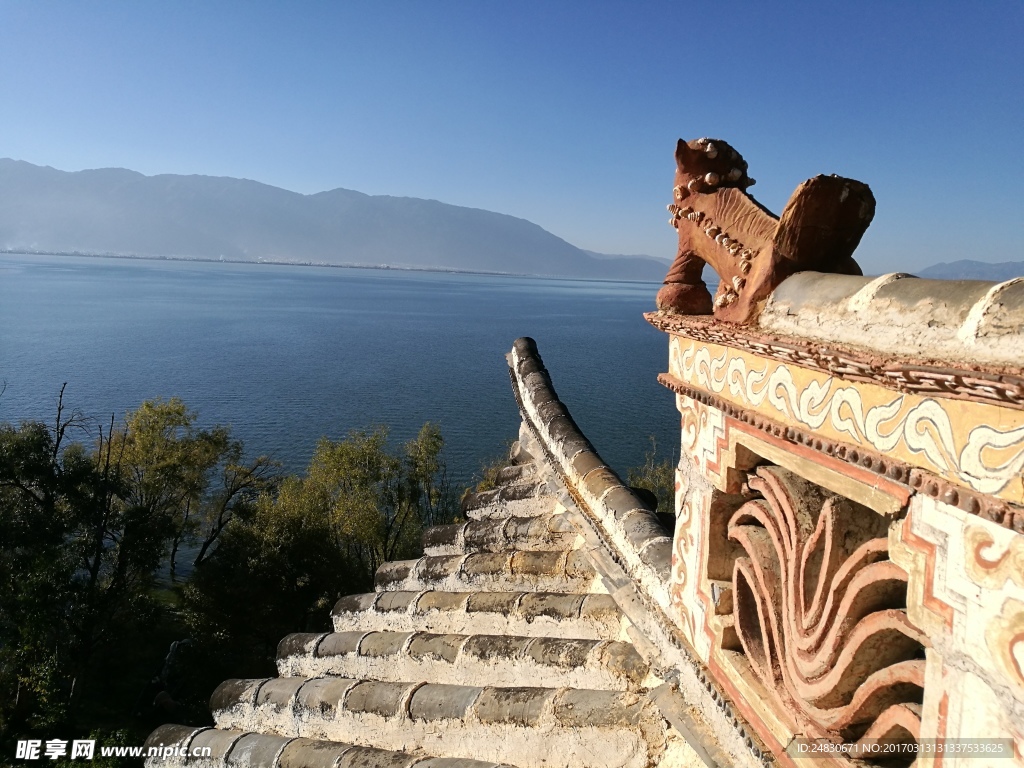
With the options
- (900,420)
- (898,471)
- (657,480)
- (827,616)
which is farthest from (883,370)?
(657,480)

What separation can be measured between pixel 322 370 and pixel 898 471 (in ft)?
200

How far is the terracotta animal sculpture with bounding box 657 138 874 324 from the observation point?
2.82m

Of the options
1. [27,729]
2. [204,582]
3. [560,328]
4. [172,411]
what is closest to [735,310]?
[27,729]

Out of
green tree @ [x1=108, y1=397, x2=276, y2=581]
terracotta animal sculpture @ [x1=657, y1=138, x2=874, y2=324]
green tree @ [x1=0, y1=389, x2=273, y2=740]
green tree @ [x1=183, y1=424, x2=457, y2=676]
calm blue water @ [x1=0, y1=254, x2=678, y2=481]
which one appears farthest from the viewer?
calm blue water @ [x1=0, y1=254, x2=678, y2=481]

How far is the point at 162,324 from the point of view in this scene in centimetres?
8494

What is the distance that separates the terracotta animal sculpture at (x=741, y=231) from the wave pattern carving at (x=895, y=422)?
Answer: 0.39 metres

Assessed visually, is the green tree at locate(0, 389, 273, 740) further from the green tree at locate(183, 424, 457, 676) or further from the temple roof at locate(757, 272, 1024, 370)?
the temple roof at locate(757, 272, 1024, 370)

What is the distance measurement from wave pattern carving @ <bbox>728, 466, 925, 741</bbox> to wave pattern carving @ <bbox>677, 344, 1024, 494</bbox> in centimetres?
42

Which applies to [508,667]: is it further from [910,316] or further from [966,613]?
[910,316]

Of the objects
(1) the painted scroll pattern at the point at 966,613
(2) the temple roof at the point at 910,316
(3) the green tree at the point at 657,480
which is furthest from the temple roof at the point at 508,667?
A: (3) the green tree at the point at 657,480

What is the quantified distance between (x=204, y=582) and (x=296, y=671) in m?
17.8

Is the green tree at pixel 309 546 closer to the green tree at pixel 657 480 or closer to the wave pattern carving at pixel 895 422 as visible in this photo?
the green tree at pixel 657 480

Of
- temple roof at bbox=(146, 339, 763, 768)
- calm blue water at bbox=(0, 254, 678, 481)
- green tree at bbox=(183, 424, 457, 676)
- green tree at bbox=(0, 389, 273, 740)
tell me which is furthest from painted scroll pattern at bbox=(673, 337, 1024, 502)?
calm blue water at bbox=(0, 254, 678, 481)

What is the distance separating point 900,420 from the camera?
196cm
